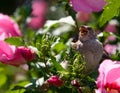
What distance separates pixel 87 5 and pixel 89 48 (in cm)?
14

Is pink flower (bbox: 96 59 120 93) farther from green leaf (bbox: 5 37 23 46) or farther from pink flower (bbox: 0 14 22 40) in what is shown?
pink flower (bbox: 0 14 22 40)

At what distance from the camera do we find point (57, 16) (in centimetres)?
322

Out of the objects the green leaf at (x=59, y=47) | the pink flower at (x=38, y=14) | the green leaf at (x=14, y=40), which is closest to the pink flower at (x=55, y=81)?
the green leaf at (x=14, y=40)

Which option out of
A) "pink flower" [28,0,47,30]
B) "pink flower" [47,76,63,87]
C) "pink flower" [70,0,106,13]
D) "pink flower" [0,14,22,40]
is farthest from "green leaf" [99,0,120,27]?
"pink flower" [28,0,47,30]

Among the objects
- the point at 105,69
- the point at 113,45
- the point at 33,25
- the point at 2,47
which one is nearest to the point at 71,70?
the point at 105,69

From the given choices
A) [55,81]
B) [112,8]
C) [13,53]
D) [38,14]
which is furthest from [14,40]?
[38,14]

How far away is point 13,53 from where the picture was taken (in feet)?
5.69

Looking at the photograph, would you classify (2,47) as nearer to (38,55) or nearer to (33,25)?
(38,55)

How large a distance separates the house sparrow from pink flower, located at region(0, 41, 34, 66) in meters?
0.15

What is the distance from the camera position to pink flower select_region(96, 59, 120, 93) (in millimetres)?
1462

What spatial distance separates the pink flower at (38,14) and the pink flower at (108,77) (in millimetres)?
1987

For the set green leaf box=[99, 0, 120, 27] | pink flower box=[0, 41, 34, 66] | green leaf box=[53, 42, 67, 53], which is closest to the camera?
green leaf box=[99, 0, 120, 27]

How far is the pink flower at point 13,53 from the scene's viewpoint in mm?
1704

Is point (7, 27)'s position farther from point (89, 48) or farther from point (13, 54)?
point (89, 48)
